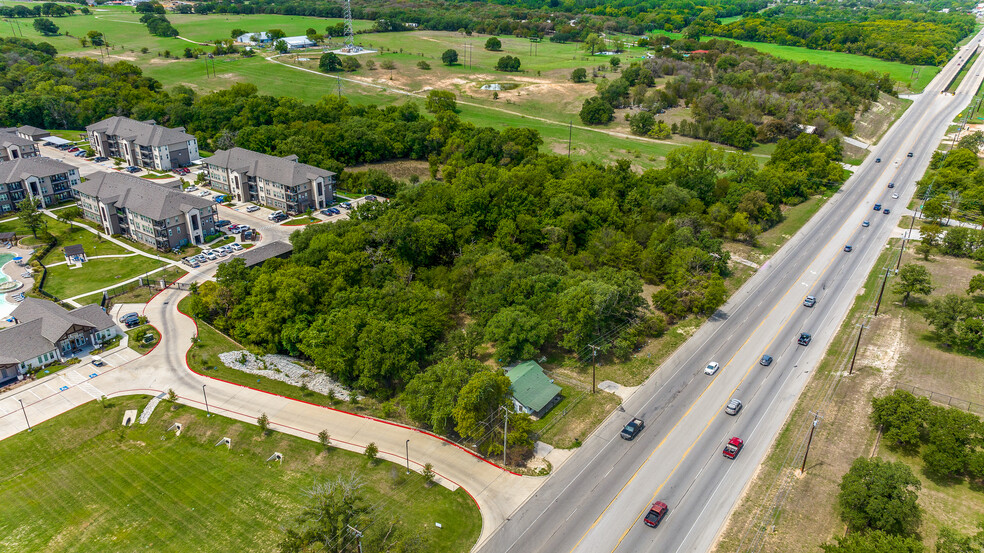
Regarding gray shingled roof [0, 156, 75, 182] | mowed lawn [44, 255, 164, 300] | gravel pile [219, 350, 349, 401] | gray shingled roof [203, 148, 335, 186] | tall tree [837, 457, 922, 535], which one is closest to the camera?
tall tree [837, 457, 922, 535]

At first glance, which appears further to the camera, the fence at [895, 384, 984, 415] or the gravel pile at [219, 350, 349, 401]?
the gravel pile at [219, 350, 349, 401]

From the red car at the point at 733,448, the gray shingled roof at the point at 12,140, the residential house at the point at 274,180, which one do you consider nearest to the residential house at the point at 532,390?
the red car at the point at 733,448

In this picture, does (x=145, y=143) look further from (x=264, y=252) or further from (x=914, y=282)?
(x=914, y=282)

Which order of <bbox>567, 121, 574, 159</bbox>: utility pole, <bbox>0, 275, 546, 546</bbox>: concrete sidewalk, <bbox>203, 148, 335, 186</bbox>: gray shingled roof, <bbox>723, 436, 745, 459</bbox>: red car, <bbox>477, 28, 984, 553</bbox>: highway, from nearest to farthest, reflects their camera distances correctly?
1. <bbox>477, 28, 984, 553</bbox>: highway
2. <bbox>0, 275, 546, 546</bbox>: concrete sidewalk
3. <bbox>723, 436, 745, 459</bbox>: red car
4. <bbox>203, 148, 335, 186</bbox>: gray shingled roof
5. <bbox>567, 121, 574, 159</bbox>: utility pole

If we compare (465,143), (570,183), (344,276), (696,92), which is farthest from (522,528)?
(696,92)

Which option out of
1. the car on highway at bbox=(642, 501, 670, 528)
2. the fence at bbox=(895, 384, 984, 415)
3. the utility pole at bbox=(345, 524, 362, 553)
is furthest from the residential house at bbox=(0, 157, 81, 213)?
the fence at bbox=(895, 384, 984, 415)

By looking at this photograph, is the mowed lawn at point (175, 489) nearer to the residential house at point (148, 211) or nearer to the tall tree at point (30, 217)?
the residential house at point (148, 211)

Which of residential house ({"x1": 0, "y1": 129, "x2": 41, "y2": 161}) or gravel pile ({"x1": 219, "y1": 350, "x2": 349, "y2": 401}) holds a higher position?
residential house ({"x1": 0, "y1": 129, "x2": 41, "y2": 161})

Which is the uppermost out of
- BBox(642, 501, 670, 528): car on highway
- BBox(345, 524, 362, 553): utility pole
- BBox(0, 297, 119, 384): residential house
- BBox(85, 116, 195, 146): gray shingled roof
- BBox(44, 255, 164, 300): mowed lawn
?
BBox(85, 116, 195, 146): gray shingled roof

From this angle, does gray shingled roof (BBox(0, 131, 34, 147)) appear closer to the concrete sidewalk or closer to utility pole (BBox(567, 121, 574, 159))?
the concrete sidewalk
